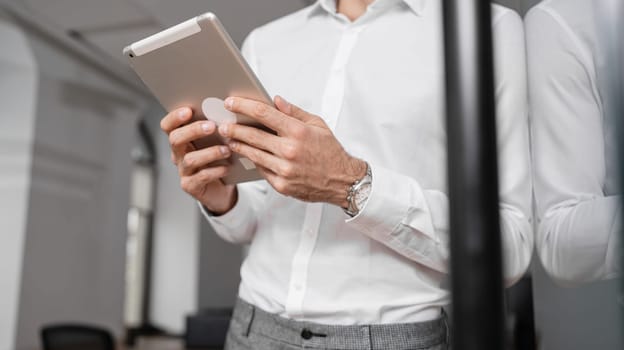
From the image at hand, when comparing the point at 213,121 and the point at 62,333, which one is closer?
the point at 213,121

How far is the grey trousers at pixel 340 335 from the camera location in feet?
2.36

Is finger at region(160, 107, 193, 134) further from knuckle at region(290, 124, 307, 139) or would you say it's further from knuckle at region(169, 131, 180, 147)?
knuckle at region(290, 124, 307, 139)

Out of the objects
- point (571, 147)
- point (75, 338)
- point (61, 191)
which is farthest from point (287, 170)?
point (61, 191)

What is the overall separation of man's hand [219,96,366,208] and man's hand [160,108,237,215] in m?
0.07

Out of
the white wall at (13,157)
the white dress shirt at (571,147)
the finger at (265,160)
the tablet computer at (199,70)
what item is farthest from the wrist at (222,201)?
the white wall at (13,157)

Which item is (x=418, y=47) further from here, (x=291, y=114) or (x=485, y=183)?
(x=485, y=183)

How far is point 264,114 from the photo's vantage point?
616 mm

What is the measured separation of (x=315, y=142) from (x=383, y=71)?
0.94 ft

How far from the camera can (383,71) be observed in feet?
2.80

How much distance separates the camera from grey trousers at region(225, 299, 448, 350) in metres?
0.72

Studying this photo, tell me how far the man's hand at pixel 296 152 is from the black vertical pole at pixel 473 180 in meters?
0.41

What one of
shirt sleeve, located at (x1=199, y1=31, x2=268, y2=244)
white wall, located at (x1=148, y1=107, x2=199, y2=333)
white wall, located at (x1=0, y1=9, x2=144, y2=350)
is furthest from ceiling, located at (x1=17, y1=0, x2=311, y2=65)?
white wall, located at (x1=148, y1=107, x2=199, y2=333)

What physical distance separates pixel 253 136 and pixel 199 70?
5.1 inches

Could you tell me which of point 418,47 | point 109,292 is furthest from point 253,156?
point 109,292
